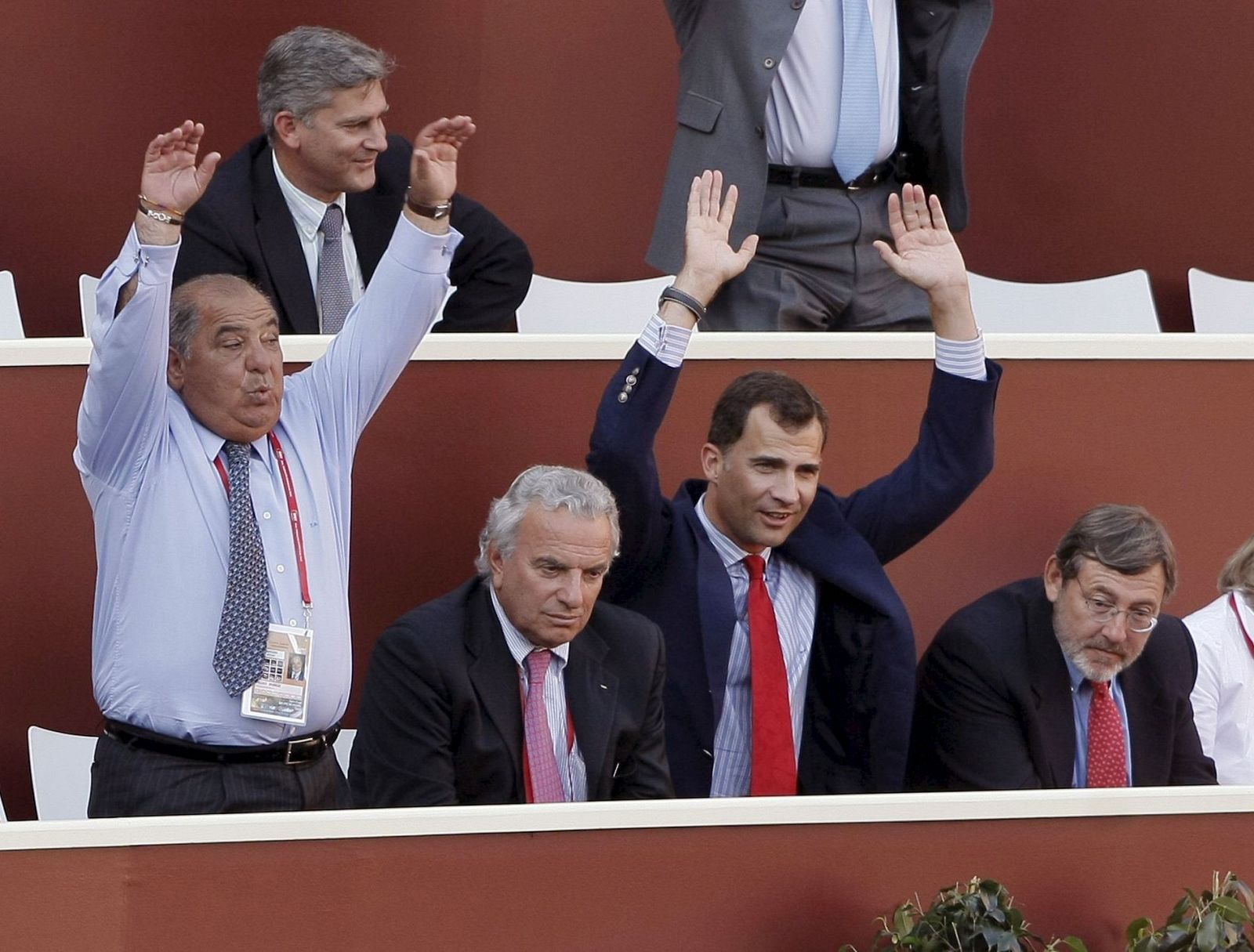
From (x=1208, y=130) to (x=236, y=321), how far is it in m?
3.39

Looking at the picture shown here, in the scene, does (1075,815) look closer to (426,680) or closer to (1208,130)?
(426,680)

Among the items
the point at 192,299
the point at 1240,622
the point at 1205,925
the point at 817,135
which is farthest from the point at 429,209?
the point at 1240,622

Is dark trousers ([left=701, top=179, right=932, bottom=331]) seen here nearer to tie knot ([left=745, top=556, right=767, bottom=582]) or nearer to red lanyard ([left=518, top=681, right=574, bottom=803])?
tie knot ([left=745, top=556, right=767, bottom=582])

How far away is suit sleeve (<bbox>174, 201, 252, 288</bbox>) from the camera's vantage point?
3.91 meters

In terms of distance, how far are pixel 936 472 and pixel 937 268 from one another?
0.33m

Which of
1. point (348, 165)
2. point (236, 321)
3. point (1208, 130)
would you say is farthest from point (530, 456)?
point (1208, 130)

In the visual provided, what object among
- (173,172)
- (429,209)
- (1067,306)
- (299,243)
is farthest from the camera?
(1067,306)

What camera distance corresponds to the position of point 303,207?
396 centimetres

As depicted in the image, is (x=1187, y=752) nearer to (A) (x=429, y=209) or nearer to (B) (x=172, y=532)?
(A) (x=429, y=209)

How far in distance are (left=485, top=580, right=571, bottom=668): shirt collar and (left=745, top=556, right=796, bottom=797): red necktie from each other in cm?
32

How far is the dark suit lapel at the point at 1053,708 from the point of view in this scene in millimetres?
3600

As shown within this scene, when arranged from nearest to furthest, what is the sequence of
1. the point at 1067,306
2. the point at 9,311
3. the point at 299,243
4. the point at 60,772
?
the point at 60,772, the point at 299,243, the point at 9,311, the point at 1067,306

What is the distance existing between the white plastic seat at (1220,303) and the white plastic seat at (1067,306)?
14cm

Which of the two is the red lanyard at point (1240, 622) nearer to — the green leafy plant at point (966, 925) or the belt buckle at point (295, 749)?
the green leafy plant at point (966, 925)
